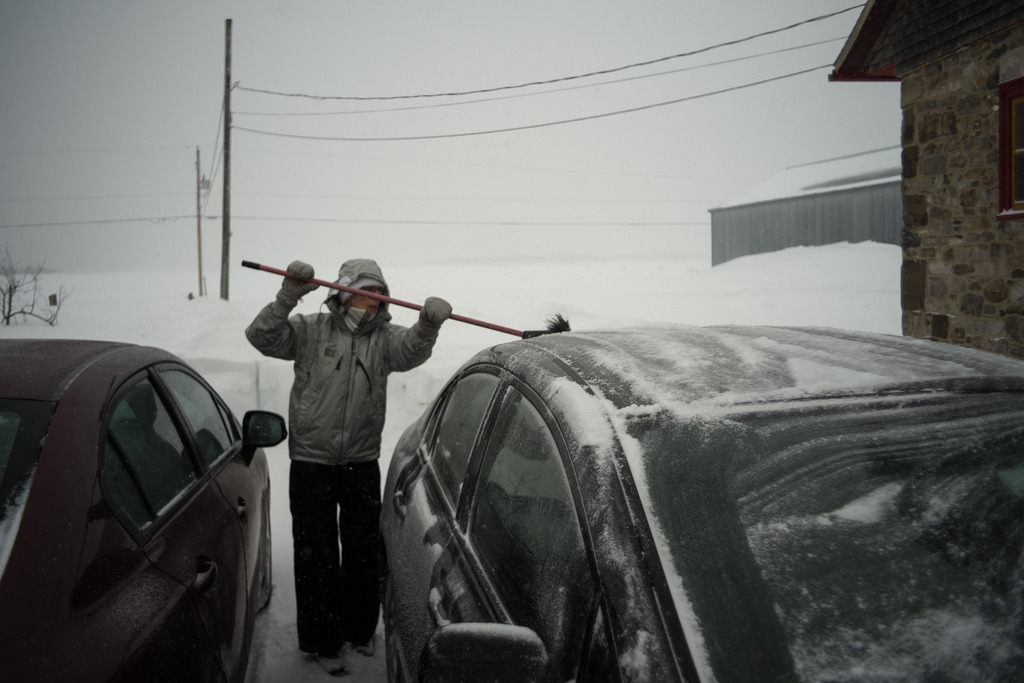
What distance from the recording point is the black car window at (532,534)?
1238 mm

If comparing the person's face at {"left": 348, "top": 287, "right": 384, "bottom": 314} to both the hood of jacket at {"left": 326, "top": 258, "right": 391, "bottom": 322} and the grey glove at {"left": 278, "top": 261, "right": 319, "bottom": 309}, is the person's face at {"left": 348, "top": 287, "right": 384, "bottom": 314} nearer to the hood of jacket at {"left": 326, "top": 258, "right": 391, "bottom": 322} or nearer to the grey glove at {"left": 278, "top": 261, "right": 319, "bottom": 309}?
the hood of jacket at {"left": 326, "top": 258, "right": 391, "bottom": 322}

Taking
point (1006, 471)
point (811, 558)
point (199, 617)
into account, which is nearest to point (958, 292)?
point (1006, 471)

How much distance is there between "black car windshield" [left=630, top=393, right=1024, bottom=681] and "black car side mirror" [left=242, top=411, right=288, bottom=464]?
6.93 feet

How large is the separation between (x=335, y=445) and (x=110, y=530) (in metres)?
1.60

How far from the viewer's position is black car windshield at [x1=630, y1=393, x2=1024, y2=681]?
1.09 metres

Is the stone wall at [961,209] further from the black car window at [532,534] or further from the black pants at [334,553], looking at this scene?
the black car window at [532,534]

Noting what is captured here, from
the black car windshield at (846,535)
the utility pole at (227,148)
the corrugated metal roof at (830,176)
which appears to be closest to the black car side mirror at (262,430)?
the black car windshield at (846,535)

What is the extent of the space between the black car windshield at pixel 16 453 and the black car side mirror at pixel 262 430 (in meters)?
1.23

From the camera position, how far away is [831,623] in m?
1.12

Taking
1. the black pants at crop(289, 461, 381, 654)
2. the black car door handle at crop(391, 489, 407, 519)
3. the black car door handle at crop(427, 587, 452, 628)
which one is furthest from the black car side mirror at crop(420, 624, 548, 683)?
the black pants at crop(289, 461, 381, 654)

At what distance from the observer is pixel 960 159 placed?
22.4ft

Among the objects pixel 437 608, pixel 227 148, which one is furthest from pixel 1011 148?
pixel 227 148

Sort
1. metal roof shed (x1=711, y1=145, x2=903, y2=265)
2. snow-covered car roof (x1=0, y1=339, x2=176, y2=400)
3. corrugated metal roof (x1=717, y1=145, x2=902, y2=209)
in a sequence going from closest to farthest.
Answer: snow-covered car roof (x1=0, y1=339, x2=176, y2=400) < metal roof shed (x1=711, y1=145, x2=903, y2=265) < corrugated metal roof (x1=717, y1=145, x2=902, y2=209)

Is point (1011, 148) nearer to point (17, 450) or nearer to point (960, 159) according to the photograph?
point (960, 159)
